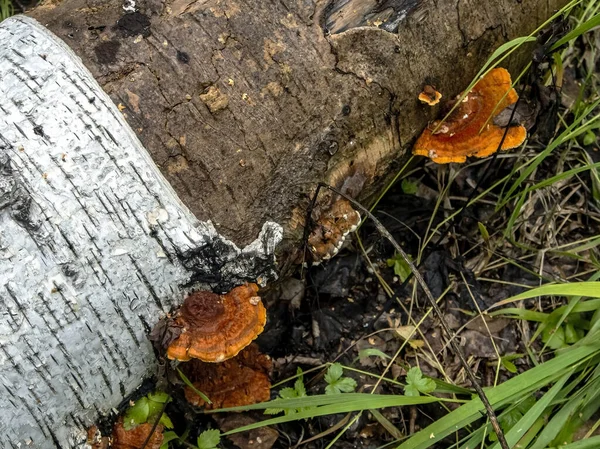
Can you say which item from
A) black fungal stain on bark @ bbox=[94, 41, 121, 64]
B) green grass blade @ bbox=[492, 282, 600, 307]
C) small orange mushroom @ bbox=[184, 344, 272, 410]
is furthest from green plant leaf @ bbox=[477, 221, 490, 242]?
black fungal stain on bark @ bbox=[94, 41, 121, 64]

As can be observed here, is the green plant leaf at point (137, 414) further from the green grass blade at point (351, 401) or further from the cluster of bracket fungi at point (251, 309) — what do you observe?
the green grass blade at point (351, 401)

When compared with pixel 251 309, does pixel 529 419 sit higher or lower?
lower

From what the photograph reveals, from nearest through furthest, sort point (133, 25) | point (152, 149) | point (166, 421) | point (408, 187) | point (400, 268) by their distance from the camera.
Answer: point (152, 149)
point (133, 25)
point (166, 421)
point (400, 268)
point (408, 187)

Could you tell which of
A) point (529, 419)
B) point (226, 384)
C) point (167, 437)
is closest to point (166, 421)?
point (167, 437)

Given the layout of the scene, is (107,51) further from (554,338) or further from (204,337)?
(554,338)

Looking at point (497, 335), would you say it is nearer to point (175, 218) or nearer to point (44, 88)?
point (175, 218)

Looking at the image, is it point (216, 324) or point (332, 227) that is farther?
point (332, 227)
